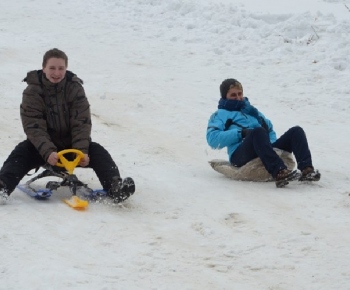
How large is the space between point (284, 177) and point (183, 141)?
203 cm

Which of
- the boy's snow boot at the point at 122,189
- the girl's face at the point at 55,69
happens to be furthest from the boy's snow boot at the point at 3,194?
the girl's face at the point at 55,69

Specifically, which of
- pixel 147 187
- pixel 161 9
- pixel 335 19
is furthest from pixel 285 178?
pixel 161 9

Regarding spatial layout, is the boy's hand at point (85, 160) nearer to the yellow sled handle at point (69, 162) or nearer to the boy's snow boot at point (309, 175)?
the yellow sled handle at point (69, 162)

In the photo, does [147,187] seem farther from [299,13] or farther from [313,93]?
→ [299,13]

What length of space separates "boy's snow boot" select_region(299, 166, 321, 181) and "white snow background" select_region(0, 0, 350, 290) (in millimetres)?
82

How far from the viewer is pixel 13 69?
11.1 meters

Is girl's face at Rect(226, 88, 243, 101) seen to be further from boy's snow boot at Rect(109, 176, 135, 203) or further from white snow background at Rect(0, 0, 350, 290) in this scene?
boy's snow boot at Rect(109, 176, 135, 203)

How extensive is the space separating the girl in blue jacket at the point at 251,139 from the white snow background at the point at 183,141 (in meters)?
0.16

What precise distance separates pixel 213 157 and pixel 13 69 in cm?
427

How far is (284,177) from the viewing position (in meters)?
6.71

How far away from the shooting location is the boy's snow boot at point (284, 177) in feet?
22.0

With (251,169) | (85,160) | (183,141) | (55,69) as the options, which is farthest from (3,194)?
(183,141)

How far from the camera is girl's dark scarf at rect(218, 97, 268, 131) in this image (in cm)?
748

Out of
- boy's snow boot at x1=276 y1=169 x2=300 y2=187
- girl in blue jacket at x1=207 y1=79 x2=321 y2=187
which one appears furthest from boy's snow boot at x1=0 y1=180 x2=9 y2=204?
boy's snow boot at x1=276 y1=169 x2=300 y2=187
